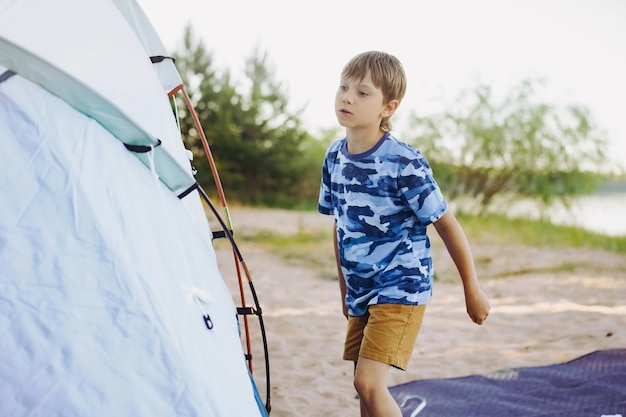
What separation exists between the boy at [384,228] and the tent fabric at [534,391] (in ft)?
3.38

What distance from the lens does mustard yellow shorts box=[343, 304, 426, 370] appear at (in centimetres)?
201

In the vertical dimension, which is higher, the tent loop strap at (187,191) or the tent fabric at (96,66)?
the tent fabric at (96,66)

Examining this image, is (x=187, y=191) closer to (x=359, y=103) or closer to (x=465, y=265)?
(x=359, y=103)

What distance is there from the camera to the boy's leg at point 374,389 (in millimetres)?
1971

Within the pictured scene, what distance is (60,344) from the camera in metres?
1.53

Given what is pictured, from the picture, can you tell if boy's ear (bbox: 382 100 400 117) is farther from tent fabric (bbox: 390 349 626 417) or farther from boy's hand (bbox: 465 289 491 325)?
tent fabric (bbox: 390 349 626 417)

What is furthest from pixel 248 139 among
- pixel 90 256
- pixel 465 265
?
pixel 90 256

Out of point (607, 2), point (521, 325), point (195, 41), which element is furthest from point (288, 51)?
point (521, 325)

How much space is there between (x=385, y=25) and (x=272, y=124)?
306 centimetres

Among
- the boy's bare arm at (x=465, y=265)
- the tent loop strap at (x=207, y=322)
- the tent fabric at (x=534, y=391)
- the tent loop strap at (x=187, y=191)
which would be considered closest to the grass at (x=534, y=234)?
the tent fabric at (x=534, y=391)

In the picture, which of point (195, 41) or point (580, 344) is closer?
point (580, 344)

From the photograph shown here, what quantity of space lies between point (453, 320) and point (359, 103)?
11.1ft

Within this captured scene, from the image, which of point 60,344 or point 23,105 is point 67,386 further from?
point 23,105

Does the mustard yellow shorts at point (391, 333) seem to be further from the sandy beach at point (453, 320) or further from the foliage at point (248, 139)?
the foliage at point (248, 139)
